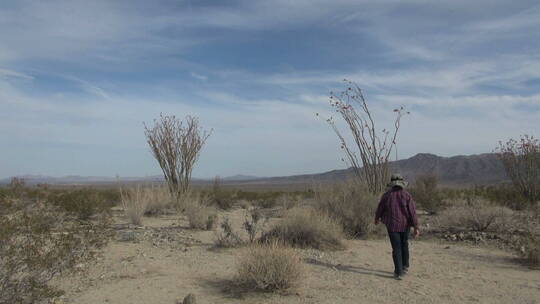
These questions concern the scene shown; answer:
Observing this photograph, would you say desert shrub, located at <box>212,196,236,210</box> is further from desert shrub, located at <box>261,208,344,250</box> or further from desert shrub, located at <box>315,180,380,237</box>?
desert shrub, located at <box>261,208,344,250</box>

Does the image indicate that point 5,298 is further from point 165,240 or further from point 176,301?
point 165,240

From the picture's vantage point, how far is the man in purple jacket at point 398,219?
7387mm

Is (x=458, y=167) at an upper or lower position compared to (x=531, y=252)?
upper

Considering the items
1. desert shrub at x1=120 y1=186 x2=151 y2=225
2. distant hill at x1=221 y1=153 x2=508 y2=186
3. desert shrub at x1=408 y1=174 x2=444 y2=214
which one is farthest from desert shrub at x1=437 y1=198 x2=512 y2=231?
distant hill at x1=221 y1=153 x2=508 y2=186

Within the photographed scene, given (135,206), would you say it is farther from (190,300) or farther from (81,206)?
(190,300)

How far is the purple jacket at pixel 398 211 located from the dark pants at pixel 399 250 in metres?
0.11

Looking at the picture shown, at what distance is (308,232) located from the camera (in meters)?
9.77

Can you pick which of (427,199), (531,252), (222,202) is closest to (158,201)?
(222,202)

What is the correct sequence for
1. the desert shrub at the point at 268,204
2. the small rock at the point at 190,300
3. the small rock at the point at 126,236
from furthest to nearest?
the desert shrub at the point at 268,204 < the small rock at the point at 126,236 < the small rock at the point at 190,300

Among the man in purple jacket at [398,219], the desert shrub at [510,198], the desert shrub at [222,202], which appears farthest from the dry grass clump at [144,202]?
the desert shrub at [510,198]

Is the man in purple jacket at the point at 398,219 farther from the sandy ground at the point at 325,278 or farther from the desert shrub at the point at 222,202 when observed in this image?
the desert shrub at the point at 222,202

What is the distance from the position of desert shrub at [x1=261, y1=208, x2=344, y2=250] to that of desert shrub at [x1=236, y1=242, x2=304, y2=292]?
296cm

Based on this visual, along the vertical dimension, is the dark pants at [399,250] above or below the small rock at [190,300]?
above

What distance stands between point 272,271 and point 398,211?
253 centimetres
